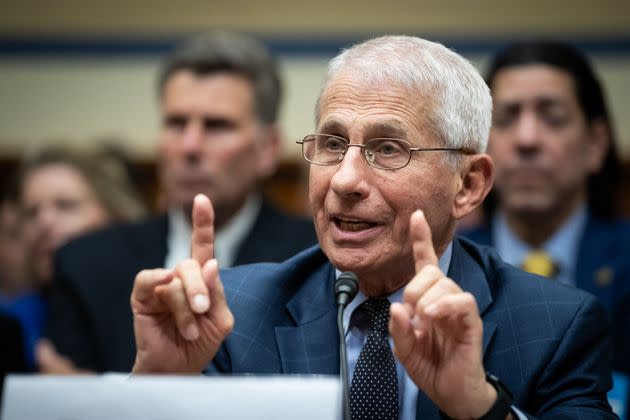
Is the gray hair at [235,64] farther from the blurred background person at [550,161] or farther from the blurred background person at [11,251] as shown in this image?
the blurred background person at [11,251]

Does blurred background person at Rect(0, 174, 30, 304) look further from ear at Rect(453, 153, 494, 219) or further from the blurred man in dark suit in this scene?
ear at Rect(453, 153, 494, 219)

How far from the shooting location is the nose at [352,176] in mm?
2064

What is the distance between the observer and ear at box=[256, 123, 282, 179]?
4008 millimetres

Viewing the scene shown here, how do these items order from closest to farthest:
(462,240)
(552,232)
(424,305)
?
(424,305), (462,240), (552,232)

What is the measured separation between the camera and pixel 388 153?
2109 mm

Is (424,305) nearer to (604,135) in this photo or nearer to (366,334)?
(366,334)

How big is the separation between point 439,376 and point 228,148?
2183mm

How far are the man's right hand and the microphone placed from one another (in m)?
0.21

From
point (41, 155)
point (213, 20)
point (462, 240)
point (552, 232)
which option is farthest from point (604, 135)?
point (213, 20)

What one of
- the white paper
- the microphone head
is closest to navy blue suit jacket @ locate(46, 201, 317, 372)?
the microphone head

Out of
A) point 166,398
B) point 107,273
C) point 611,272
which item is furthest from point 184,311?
point 611,272

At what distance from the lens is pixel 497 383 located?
1843 mm

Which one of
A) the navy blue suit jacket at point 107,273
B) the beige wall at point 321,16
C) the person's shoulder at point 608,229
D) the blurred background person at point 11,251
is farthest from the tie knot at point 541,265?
the beige wall at point 321,16

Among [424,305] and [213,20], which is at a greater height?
[213,20]
